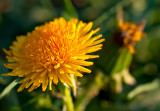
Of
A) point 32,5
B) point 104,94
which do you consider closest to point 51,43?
point 104,94

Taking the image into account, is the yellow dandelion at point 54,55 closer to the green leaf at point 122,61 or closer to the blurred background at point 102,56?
the blurred background at point 102,56

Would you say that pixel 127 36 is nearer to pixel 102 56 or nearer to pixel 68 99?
pixel 102 56

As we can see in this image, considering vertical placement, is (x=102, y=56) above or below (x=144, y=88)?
above

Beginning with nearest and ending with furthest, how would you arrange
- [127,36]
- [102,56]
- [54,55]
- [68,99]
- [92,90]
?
[54,55], [68,99], [127,36], [102,56], [92,90]

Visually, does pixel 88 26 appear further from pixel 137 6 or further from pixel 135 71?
pixel 137 6

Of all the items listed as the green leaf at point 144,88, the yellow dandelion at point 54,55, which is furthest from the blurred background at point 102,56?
the yellow dandelion at point 54,55

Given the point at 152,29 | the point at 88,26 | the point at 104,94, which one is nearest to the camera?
the point at 88,26

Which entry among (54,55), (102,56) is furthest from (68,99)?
(102,56)
